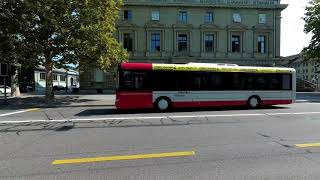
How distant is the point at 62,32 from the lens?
2784 centimetres

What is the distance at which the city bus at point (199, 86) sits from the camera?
21.0 m

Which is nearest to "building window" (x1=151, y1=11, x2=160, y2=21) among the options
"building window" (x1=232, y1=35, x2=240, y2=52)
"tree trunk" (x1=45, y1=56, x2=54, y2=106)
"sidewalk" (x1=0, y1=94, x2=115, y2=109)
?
"building window" (x1=232, y1=35, x2=240, y2=52)

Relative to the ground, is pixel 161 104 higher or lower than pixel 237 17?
lower

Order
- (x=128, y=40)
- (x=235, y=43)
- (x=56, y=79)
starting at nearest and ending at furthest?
(x=128, y=40), (x=235, y=43), (x=56, y=79)

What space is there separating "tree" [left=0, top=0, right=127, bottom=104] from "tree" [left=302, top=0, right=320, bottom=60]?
110 feet

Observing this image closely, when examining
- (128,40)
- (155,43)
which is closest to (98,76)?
(128,40)

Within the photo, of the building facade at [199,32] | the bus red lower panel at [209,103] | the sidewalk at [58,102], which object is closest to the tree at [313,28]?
the building facade at [199,32]

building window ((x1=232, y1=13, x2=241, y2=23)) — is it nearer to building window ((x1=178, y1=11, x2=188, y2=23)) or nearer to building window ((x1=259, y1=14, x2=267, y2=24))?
building window ((x1=259, y1=14, x2=267, y2=24))

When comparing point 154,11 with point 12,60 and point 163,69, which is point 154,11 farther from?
point 163,69

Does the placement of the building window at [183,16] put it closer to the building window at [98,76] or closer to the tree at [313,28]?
the building window at [98,76]

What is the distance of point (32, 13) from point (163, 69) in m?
11.5

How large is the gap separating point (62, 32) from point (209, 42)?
35112mm

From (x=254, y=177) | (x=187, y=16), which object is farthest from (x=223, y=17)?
(x=254, y=177)

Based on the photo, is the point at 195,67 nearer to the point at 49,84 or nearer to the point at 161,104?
the point at 161,104
